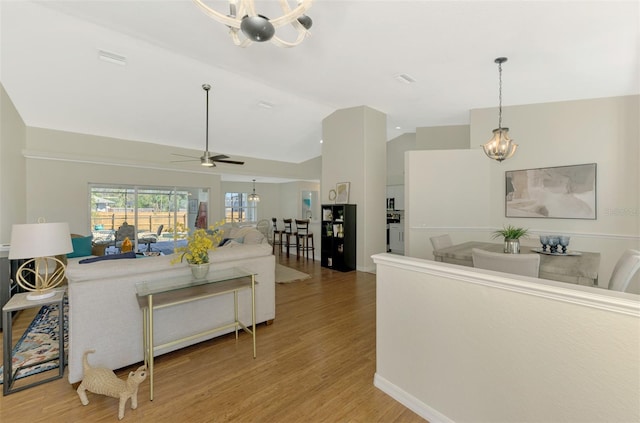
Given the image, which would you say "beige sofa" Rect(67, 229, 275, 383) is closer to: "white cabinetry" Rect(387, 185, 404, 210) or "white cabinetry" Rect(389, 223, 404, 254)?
"white cabinetry" Rect(389, 223, 404, 254)

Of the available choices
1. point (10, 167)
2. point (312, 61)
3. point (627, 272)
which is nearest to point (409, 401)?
point (627, 272)

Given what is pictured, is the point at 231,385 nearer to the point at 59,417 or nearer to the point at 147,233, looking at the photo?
the point at 59,417

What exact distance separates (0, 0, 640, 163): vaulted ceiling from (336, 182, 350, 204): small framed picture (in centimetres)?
164

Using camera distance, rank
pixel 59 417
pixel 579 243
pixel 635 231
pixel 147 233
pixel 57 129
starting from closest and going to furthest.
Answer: pixel 59 417, pixel 635 231, pixel 579 243, pixel 57 129, pixel 147 233

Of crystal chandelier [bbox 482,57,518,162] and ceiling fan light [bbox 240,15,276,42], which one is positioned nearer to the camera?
ceiling fan light [bbox 240,15,276,42]

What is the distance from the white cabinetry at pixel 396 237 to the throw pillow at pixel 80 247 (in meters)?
7.03

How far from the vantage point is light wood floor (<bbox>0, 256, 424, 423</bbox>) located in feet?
5.76

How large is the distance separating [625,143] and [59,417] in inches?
270

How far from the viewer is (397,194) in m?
8.19

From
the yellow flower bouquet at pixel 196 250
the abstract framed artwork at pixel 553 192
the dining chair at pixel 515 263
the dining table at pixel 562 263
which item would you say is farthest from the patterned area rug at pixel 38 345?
the abstract framed artwork at pixel 553 192

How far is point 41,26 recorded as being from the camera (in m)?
3.13

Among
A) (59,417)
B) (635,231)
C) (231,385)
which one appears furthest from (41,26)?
(635,231)

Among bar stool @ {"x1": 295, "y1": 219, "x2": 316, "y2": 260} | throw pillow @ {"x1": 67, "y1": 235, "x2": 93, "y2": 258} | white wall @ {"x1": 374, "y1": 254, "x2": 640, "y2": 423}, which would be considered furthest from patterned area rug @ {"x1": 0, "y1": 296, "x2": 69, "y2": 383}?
bar stool @ {"x1": 295, "y1": 219, "x2": 316, "y2": 260}

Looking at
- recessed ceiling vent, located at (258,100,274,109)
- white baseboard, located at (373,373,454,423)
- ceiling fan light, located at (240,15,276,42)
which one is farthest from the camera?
Result: recessed ceiling vent, located at (258,100,274,109)
